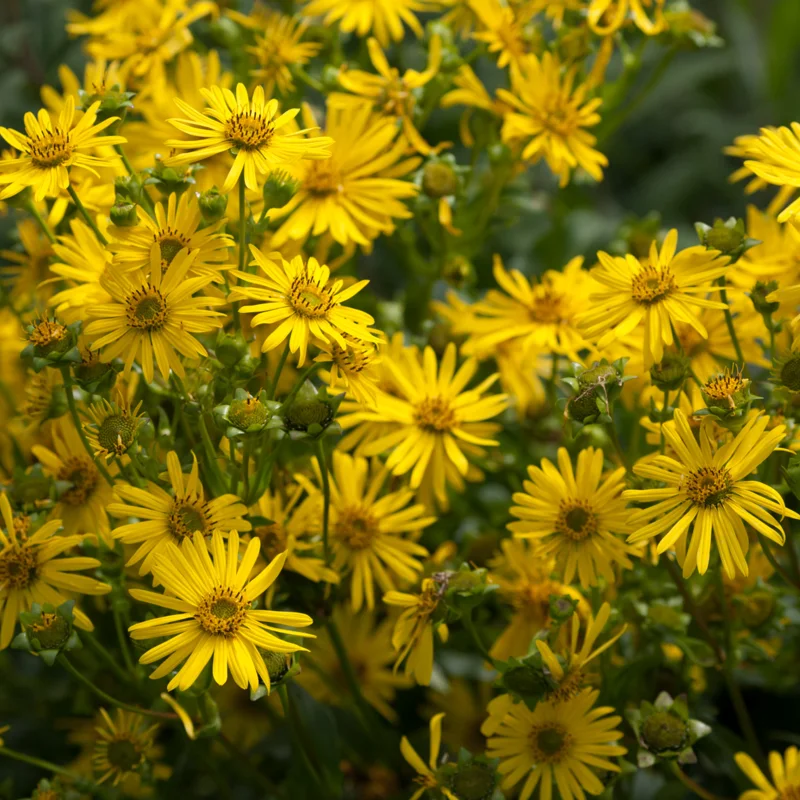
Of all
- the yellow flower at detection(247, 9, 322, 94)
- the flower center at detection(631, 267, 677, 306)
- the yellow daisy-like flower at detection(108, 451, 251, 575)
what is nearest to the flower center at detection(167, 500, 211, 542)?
the yellow daisy-like flower at detection(108, 451, 251, 575)

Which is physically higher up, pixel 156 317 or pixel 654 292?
pixel 654 292

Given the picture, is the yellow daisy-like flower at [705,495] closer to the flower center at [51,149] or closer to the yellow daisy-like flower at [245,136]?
the yellow daisy-like flower at [245,136]

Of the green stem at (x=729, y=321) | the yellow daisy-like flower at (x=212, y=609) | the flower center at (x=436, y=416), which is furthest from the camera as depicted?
the flower center at (x=436, y=416)

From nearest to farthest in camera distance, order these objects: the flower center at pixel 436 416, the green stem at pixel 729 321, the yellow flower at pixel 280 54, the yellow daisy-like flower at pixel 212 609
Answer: the yellow daisy-like flower at pixel 212 609, the green stem at pixel 729 321, the flower center at pixel 436 416, the yellow flower at pixel 280 54

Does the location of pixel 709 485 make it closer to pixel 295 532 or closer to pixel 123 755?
pixel 295 532

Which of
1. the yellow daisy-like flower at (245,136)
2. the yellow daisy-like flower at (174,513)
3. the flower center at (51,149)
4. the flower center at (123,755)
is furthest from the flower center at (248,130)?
the flower center at (123,755)

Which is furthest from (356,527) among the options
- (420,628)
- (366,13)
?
(366,13)

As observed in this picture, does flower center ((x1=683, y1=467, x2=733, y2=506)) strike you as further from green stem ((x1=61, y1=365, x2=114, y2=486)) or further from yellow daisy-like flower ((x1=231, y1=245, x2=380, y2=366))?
green stem ((x1=61, y1=365, x2=114, y2=486))
